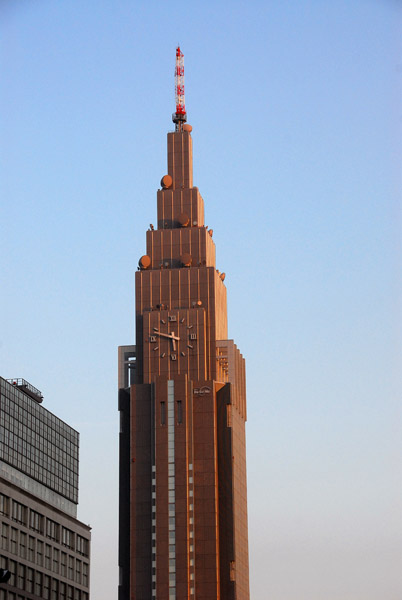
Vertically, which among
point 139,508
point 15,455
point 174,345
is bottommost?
point 139,508

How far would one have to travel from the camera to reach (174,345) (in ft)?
629

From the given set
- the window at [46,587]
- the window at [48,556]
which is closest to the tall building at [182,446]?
the window at [46,587]

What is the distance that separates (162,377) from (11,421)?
2888cm

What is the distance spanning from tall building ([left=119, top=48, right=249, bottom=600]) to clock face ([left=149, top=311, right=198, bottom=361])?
0.17 metres

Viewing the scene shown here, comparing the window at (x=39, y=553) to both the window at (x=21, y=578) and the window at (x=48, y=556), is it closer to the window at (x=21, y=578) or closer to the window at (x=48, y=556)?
the window at (x=48, y=556)

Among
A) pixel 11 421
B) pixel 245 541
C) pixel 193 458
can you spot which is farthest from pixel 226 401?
pixel 11 421

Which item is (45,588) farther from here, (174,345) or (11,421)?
(174,345)

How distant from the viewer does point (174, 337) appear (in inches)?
7549

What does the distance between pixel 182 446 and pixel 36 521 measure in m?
30.8

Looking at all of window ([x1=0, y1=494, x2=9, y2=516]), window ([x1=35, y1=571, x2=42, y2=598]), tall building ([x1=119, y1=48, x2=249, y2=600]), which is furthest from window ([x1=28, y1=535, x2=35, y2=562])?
tall building ([x1=119, y1=48, x2=249, y2=600])

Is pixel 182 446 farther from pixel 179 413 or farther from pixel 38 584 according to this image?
pixel 38 584

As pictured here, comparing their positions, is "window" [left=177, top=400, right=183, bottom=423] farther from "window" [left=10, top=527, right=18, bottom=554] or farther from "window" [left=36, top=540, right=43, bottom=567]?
"window" [left=36, top=540, right=43, bottom=567]

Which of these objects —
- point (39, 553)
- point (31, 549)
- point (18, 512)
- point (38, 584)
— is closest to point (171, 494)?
point (18, 512)

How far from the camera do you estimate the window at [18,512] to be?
18538 cm
